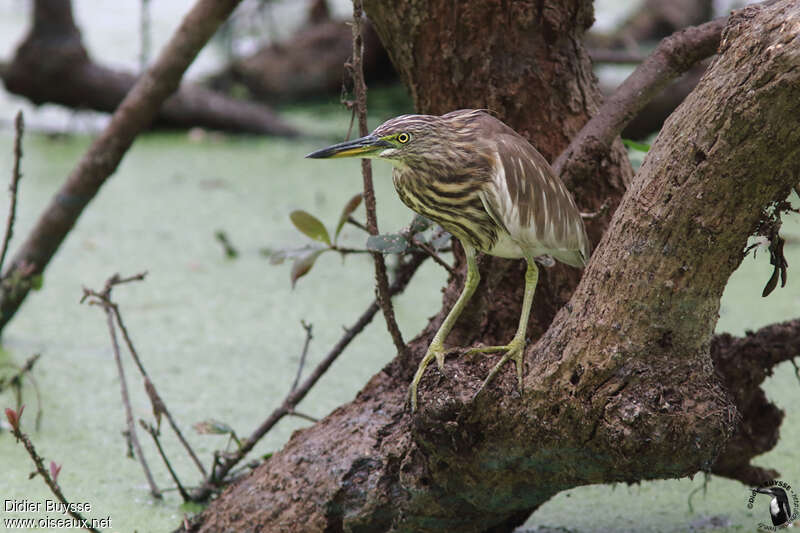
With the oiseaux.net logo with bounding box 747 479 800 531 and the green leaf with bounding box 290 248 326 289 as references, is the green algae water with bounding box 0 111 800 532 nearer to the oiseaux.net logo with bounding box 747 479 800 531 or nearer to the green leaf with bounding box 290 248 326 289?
the oiseaux.net logo with bounding box 747 479 800 531

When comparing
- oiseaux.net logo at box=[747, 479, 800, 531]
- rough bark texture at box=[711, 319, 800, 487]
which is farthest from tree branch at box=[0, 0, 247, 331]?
oiseaux.net logo at box=[747, 479, 800, 531]

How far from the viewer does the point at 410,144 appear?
53.9 inches

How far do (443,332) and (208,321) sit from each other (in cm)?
157

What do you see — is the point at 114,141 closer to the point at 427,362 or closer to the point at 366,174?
the point at 366,174

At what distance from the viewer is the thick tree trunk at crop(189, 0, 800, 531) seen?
3.85ft

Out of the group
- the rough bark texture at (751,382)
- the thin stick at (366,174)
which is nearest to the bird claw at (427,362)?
the thin stick at (366,174)

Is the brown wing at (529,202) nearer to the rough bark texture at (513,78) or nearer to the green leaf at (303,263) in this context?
the rough bark texture at (513,78)

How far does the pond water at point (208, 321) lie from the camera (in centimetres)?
198

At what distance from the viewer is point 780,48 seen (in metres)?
1.11

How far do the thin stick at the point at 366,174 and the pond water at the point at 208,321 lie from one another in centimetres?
58

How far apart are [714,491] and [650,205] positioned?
102cm

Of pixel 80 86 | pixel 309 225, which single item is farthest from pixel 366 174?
pixel 80 86

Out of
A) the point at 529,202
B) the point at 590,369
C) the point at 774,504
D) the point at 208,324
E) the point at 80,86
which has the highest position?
the point at 80,86

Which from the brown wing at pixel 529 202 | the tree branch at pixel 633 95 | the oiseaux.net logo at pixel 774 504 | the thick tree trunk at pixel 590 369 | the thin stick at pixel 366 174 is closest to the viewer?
the thick tree trunk at pixel 590 369
